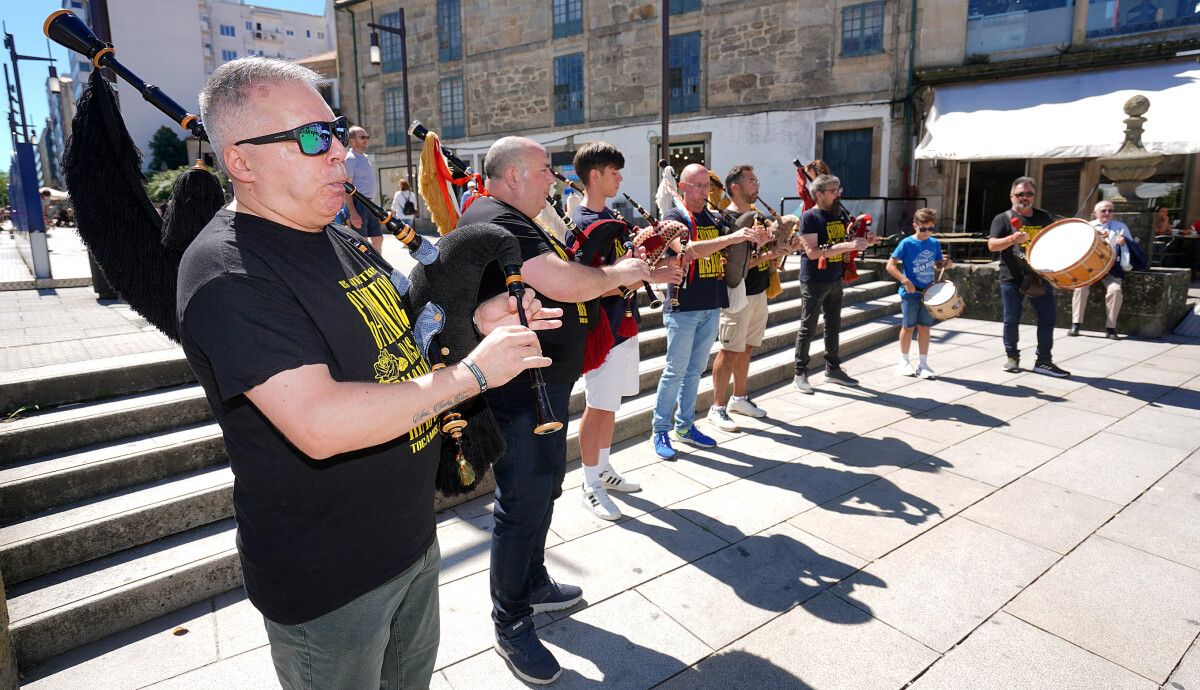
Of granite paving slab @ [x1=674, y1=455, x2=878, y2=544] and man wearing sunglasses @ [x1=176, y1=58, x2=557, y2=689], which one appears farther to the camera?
granite paving slab @ [x1=674, y1=455, x2=878, y2=544]

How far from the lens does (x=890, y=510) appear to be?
427cm

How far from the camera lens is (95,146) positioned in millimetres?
1819

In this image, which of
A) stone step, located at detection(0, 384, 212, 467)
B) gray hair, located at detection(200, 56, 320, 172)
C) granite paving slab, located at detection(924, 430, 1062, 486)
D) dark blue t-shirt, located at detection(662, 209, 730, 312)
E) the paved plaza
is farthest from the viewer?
dark blue t-shirt, located at detection(662, 209, 730, 312)

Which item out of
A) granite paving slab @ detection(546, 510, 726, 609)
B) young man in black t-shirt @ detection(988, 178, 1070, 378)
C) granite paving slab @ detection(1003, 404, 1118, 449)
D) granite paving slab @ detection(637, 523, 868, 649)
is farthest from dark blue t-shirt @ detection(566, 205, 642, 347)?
young man in black t-shirt @ detection(988, 178, 1070, 378)

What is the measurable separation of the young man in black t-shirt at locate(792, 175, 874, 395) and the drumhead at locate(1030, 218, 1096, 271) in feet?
6.80

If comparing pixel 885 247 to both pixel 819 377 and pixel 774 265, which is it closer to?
pixel 819 377

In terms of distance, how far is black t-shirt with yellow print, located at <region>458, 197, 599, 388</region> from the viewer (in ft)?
8.43

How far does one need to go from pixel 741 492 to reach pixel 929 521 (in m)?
1.20

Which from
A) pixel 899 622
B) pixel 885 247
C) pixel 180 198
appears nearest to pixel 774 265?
pixel 899 622

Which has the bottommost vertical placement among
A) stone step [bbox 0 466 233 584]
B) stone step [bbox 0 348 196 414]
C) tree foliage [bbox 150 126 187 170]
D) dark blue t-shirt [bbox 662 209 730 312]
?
stone step [bbox 0 466 233 584]

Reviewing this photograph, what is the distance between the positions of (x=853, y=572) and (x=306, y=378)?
10.6 ft

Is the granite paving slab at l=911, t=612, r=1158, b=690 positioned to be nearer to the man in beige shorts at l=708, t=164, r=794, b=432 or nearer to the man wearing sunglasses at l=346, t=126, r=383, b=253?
the man in beige shorts at l=708, t=164, r=794, b=432

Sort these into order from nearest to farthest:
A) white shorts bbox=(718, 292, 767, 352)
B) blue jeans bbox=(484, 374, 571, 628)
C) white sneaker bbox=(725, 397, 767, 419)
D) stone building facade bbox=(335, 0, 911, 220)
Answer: blue jeans bbox=(484, 374, 571, 628), white shorts bbox=(718, 292, 767, 352), white sneaker bbox=(725, 397, 767, 419), stone building facade bbox=(335, 0, 911, 220)

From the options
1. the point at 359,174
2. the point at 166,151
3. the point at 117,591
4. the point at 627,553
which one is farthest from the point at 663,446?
the point at 166,151
